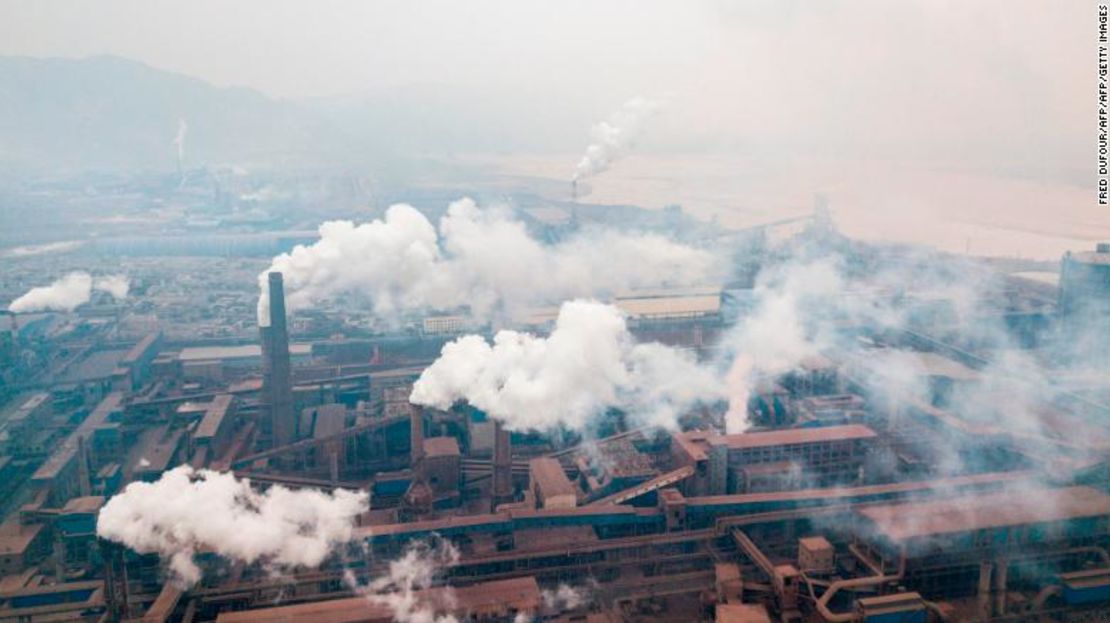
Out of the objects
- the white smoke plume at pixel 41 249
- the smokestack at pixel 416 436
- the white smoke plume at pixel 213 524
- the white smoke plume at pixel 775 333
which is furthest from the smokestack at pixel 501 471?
the white smoke plume at pixel 41 249

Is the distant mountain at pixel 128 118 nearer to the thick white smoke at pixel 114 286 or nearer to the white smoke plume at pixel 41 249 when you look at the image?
the white smoke plume at pixel 41 249

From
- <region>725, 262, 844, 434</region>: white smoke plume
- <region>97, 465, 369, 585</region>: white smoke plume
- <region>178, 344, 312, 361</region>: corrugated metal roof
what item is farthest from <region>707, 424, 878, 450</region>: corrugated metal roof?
<region>178, 344, 312, 361</region>: corrugated metal roof

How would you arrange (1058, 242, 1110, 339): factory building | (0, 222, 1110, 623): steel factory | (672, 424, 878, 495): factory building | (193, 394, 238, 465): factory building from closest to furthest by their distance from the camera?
1. (0, 222, 1110, 623): steel factory
2. (672, 424, 878, 495): factory building
3. (193, 394, 238, 465): factory building
4. (1058, 242, 1110, 339): factory building

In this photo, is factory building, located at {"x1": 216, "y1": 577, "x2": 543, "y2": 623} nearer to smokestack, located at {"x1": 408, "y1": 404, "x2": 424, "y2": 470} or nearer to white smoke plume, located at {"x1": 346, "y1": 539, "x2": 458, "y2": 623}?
white smoke plume, located at {"x1": 346, "y1": 539, "x2": 458, "y2": 623}

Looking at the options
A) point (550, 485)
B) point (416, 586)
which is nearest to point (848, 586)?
point (550, 485)

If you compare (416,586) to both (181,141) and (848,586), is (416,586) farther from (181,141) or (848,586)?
(181,141)

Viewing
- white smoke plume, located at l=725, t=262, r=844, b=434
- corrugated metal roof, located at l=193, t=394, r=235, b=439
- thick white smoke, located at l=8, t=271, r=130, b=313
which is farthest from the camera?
thick white smoke, located at l=8, t=271, r=130, b=313

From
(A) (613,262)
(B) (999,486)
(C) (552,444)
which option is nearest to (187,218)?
(A) (613,262)
